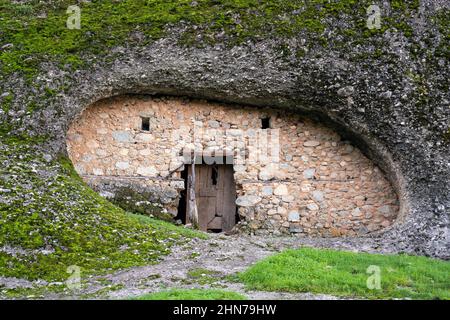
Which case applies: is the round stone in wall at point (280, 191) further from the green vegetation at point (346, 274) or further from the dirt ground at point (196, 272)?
the green vegetation at point (346, 274)

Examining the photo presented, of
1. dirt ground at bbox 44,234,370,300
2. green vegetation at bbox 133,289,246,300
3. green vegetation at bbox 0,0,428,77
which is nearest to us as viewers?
green vegetation at bbox 133,289,246,300

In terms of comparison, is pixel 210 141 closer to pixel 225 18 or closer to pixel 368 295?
pixel 225 18

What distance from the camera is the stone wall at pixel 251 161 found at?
543 inches

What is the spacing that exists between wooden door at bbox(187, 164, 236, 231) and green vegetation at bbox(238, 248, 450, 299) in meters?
3.60

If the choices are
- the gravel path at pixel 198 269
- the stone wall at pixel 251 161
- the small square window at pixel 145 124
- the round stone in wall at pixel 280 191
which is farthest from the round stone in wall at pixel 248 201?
the small square window at pixel 145 124

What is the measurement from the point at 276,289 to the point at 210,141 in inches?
228

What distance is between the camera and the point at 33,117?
12.7 meters

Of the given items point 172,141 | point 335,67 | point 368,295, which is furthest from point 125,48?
point 368,295

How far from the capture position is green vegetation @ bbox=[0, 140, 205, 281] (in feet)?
32.6

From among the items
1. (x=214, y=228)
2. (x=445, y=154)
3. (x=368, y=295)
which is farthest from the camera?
(x=214, y=228)

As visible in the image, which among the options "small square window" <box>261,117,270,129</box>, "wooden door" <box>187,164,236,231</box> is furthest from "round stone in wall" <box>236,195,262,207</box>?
"small square window" <box>261,117,270,129</box>

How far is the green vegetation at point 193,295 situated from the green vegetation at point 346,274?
2.38ft

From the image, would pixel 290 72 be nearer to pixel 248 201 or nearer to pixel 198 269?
pixel 248 201

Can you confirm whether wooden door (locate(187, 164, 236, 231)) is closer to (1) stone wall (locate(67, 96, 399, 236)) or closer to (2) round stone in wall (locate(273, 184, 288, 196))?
(1) stone wall (locate(67, 96, 399, 236))
